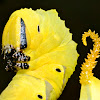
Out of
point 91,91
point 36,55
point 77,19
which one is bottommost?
point 91,91

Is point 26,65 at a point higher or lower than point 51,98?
higher

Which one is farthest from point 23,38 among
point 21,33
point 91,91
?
point 91,91

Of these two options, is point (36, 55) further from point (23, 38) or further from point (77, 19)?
point (77, 19)

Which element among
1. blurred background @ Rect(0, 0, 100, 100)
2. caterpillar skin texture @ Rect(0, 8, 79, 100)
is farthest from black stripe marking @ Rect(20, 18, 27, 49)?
blurred background @ Rect(0, 0, 100, 100)

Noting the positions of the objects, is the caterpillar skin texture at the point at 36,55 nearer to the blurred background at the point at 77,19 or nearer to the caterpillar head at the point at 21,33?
the caterpillar head at the point at 21,33

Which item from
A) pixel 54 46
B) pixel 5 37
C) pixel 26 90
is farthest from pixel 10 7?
pixel 26 90

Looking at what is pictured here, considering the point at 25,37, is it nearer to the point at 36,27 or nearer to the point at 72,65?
the point at 36,27

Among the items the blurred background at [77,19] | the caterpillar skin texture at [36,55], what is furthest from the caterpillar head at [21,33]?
the blurred background at [77,19]

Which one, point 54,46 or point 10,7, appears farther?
point 10,7
